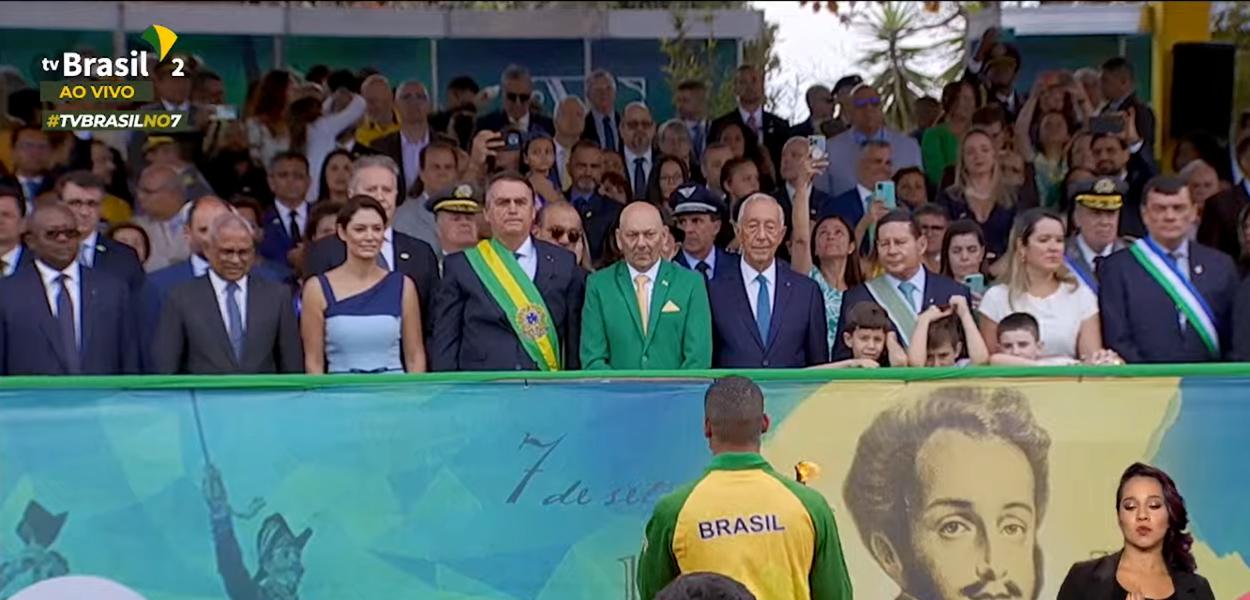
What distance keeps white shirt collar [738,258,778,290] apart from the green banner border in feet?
3.30

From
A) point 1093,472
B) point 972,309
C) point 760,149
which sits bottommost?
point 1093,472

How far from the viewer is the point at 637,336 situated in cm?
784

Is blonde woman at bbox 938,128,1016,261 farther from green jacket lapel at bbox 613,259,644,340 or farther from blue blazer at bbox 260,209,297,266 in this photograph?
blue blazer at bbox 260,209,297,266

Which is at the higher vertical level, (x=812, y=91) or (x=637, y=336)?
(x=812, y=91)

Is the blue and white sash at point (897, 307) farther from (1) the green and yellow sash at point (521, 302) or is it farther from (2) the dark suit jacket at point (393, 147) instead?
(2) the dark suit jacket at point (393, 147)

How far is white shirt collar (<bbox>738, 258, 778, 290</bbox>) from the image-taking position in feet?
26.6

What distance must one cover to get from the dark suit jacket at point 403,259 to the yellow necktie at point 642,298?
89 centimetres

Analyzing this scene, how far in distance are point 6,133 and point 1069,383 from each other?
7041 millimetres

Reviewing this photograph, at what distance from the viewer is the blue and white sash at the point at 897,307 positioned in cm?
802

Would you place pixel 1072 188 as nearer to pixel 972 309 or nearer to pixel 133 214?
pixel 972 309

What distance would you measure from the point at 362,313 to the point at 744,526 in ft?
9.31

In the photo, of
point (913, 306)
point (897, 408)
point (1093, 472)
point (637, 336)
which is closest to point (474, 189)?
point (637, 336)

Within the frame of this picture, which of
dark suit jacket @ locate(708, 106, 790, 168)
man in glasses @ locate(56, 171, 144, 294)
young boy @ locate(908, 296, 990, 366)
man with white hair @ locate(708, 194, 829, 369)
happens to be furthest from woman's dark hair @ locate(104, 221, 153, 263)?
young boy @ locate(908, 296, 990, 366)

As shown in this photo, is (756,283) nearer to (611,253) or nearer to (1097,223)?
(611,253)
